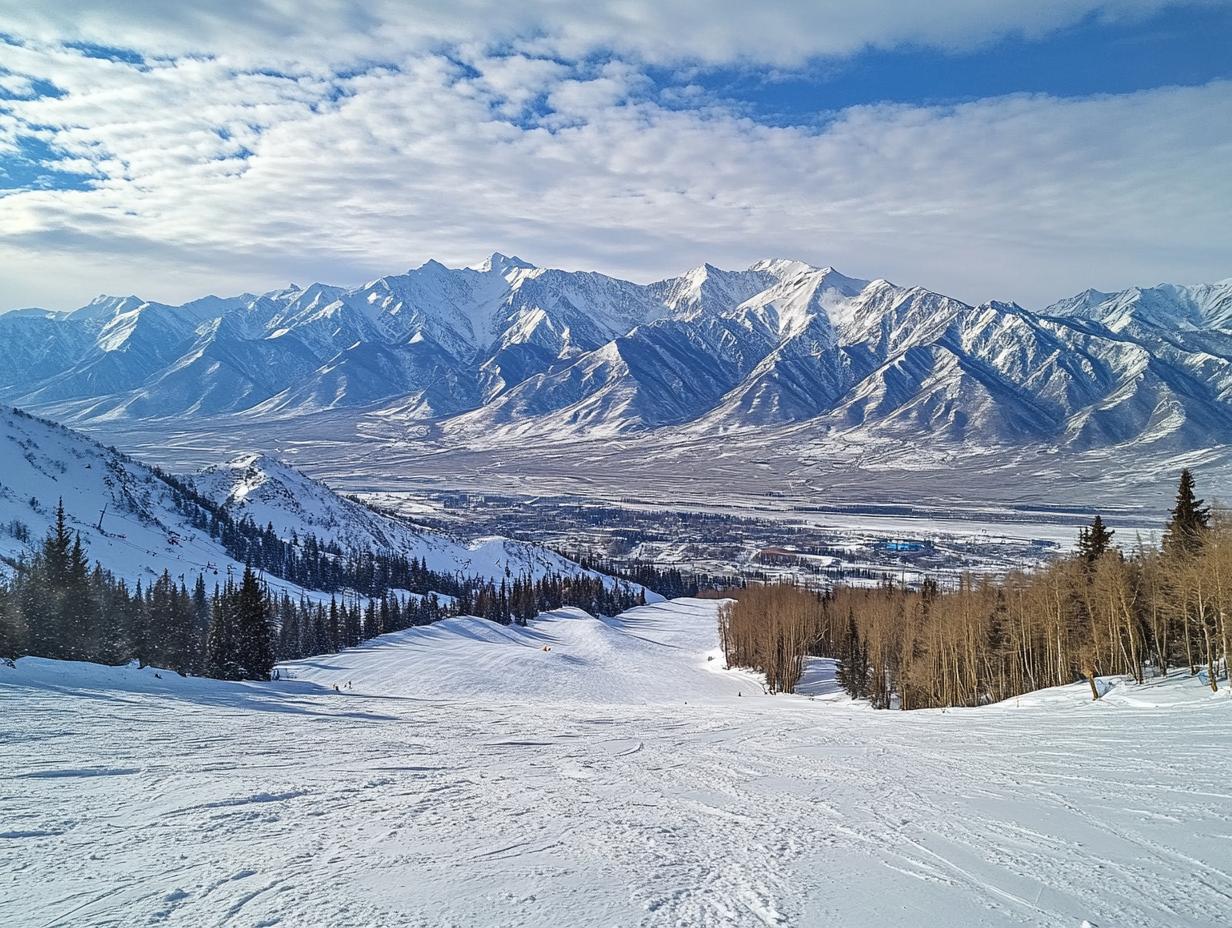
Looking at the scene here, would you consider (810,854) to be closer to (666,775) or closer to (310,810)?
(666,775)

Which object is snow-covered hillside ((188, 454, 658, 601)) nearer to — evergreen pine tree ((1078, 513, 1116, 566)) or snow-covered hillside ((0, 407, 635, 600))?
snow-covered hillside ((0, 407, 635, 600))

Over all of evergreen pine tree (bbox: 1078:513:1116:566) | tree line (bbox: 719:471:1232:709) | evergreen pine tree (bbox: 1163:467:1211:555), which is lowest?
tree line (bbox: 719:471:1232:709)

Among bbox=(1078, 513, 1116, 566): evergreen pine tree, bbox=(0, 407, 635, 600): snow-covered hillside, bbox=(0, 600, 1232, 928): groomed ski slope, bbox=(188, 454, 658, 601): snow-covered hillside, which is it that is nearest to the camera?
bbox=(0, 600, 1232, 928): groomed ski slope

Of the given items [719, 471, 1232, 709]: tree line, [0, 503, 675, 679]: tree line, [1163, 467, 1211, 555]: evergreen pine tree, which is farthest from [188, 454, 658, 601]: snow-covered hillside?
[1163, 467, 1211, 555]: evergreen pine tree

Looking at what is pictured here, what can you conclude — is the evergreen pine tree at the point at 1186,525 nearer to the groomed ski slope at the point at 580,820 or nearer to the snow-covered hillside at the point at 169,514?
the groomed ski slope at the point at 580,820

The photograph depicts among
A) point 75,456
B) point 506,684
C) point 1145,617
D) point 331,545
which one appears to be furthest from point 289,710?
point 75,456

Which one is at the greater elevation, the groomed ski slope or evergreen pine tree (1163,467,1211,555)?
evergreen pine tree (1163,467,1211,555)

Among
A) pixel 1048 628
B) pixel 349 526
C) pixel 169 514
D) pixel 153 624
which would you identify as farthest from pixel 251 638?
pixel 349 526
